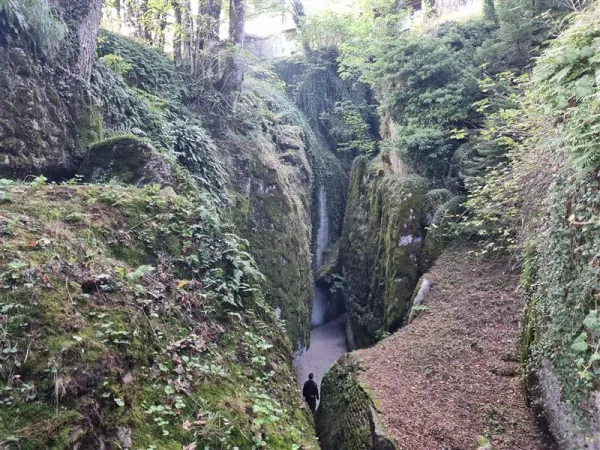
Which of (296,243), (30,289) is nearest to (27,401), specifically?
(30,289)

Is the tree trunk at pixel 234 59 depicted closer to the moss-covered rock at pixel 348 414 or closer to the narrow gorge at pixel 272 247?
the narrow gorge at pixel 272 247

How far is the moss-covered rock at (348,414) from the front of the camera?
5.91 metres

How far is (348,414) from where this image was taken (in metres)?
6.74

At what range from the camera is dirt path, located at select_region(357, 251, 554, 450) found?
222 inches

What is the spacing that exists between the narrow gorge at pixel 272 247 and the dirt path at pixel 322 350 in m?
0.12

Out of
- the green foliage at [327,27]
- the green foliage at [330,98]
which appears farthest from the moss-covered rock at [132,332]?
the green foliage at [327,27]

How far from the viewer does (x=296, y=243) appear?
12414mm

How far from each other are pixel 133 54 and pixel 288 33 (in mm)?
16342

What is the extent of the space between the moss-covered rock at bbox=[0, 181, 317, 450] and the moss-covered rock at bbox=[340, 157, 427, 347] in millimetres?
5678

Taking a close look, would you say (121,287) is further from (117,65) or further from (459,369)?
(117,65)

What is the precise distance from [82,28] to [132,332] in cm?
684

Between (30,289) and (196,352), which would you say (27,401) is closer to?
(30,289)

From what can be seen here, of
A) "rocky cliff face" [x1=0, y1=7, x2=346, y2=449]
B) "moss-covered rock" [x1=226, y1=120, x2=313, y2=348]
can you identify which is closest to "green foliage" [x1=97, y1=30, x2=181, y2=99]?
"rocky cliff face" [x1=0, y1=7, x2=346, y2=449]

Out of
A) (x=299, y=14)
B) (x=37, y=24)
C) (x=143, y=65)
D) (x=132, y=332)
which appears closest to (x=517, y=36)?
(x=143, y=65)
